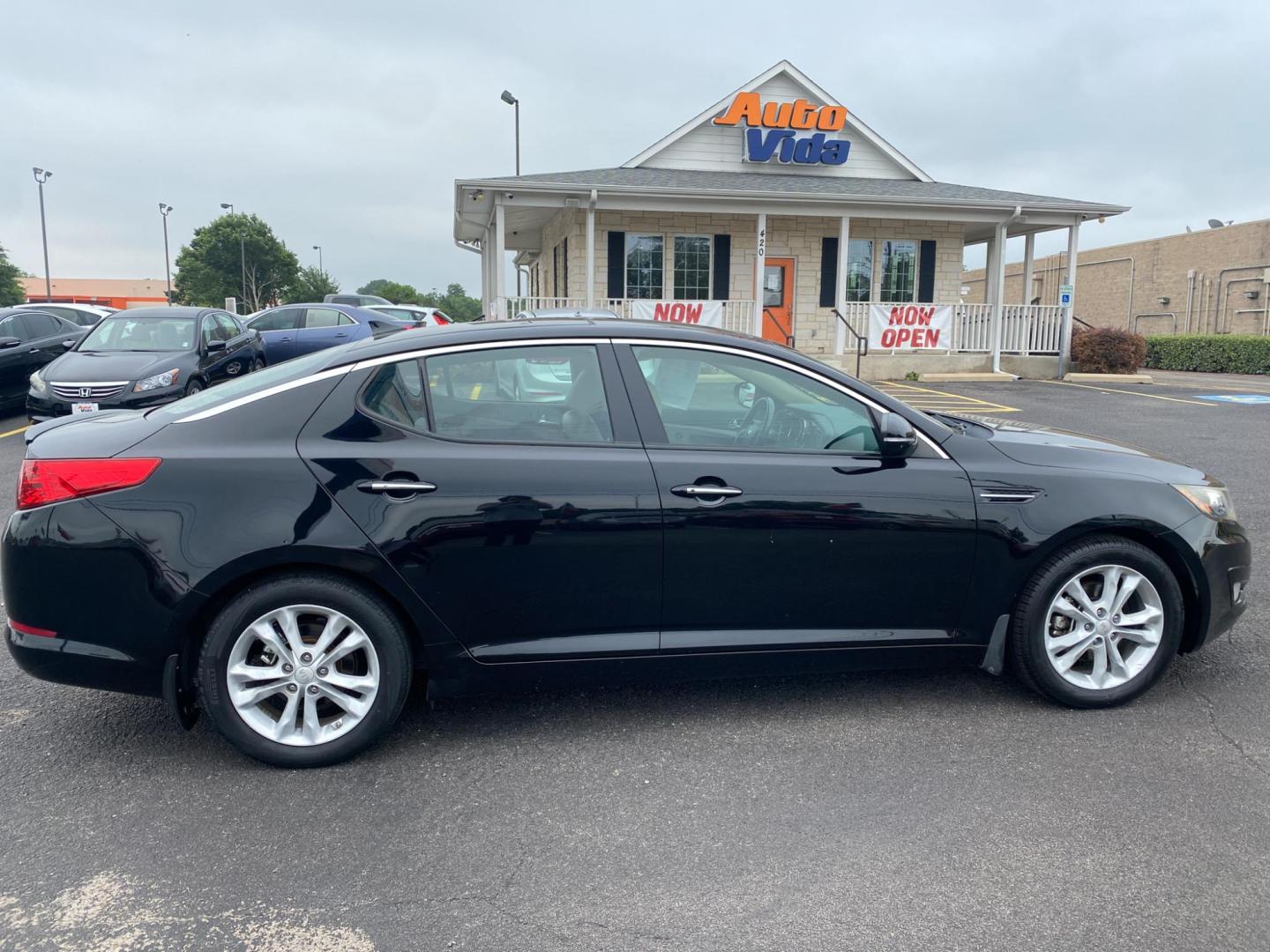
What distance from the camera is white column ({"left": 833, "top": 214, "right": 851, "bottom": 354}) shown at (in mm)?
18969

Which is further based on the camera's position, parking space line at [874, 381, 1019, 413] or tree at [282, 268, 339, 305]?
tree at [282, 268, 339, 305]

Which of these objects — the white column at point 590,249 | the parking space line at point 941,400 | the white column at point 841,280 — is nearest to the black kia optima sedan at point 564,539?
the parking space line at point 941,400

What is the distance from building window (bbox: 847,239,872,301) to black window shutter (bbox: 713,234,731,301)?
8.91ft

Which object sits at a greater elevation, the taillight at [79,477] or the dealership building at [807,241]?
the dealership building at [807,241]

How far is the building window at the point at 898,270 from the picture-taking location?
68.7ft

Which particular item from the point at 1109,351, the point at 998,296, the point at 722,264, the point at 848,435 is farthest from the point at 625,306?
the point at 848,435

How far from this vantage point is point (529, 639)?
3395 mm

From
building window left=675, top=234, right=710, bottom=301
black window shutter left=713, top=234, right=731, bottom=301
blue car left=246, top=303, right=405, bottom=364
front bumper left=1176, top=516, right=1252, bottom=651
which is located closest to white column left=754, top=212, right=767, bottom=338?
black window shutter left=713, top=234, right=731, bottom=301

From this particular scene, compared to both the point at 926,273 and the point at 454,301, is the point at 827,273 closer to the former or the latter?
the point at 926,273

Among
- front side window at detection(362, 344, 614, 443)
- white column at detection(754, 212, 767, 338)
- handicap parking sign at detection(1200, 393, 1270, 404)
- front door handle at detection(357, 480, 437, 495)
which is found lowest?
handicap parking sign at detection(1200, 393, 1270, 404)

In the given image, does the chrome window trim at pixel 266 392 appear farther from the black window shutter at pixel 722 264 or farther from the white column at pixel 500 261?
the black window shutter at pixel 722 264

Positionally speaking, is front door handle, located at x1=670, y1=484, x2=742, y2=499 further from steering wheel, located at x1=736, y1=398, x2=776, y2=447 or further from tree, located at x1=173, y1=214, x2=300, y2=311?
tree, located at x1=173, y1=214, x2=300, y2=311

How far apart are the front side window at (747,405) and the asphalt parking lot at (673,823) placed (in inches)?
42.9

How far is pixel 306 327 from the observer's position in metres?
17.2
